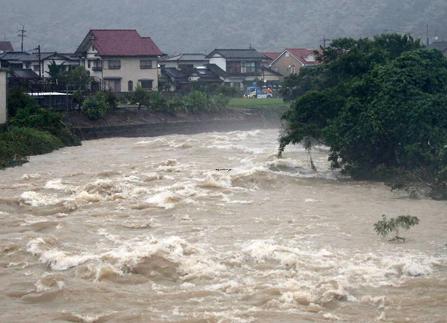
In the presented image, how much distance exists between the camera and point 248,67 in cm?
5144

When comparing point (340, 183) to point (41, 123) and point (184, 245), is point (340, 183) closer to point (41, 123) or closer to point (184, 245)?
point (184, 245)

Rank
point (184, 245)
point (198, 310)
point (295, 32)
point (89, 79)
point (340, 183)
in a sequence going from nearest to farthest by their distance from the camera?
point (198, 310)
point (184, 245)
point (340, 183)
point (89, 79)
point (295, 32)

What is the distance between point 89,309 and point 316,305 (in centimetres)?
306

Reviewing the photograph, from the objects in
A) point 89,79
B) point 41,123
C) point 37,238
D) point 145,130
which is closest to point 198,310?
point 37,238

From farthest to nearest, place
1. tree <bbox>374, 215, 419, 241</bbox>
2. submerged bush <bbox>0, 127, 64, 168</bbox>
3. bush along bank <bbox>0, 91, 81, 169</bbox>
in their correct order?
bush along bank <bbox>0, 91, 81, 169</bbox>
submerged bush <bbox>0, 127, 64, 168</bbox>
tree <bbox>374, 215, 419, 241</bbox>

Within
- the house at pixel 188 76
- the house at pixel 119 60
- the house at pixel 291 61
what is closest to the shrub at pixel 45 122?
the house at pixel 119 60

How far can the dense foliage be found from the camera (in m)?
17.9

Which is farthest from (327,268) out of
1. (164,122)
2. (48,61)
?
(48,61)

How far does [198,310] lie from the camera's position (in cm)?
932

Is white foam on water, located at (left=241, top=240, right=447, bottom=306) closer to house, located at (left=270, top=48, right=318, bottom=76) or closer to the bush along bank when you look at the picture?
the bush along bank

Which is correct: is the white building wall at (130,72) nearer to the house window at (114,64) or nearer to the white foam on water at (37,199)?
the house window at (114,64)

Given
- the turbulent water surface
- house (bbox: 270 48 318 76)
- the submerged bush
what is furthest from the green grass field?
the turbulent water surface

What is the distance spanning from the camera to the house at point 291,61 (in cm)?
5353

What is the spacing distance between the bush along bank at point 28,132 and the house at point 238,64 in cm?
2292
